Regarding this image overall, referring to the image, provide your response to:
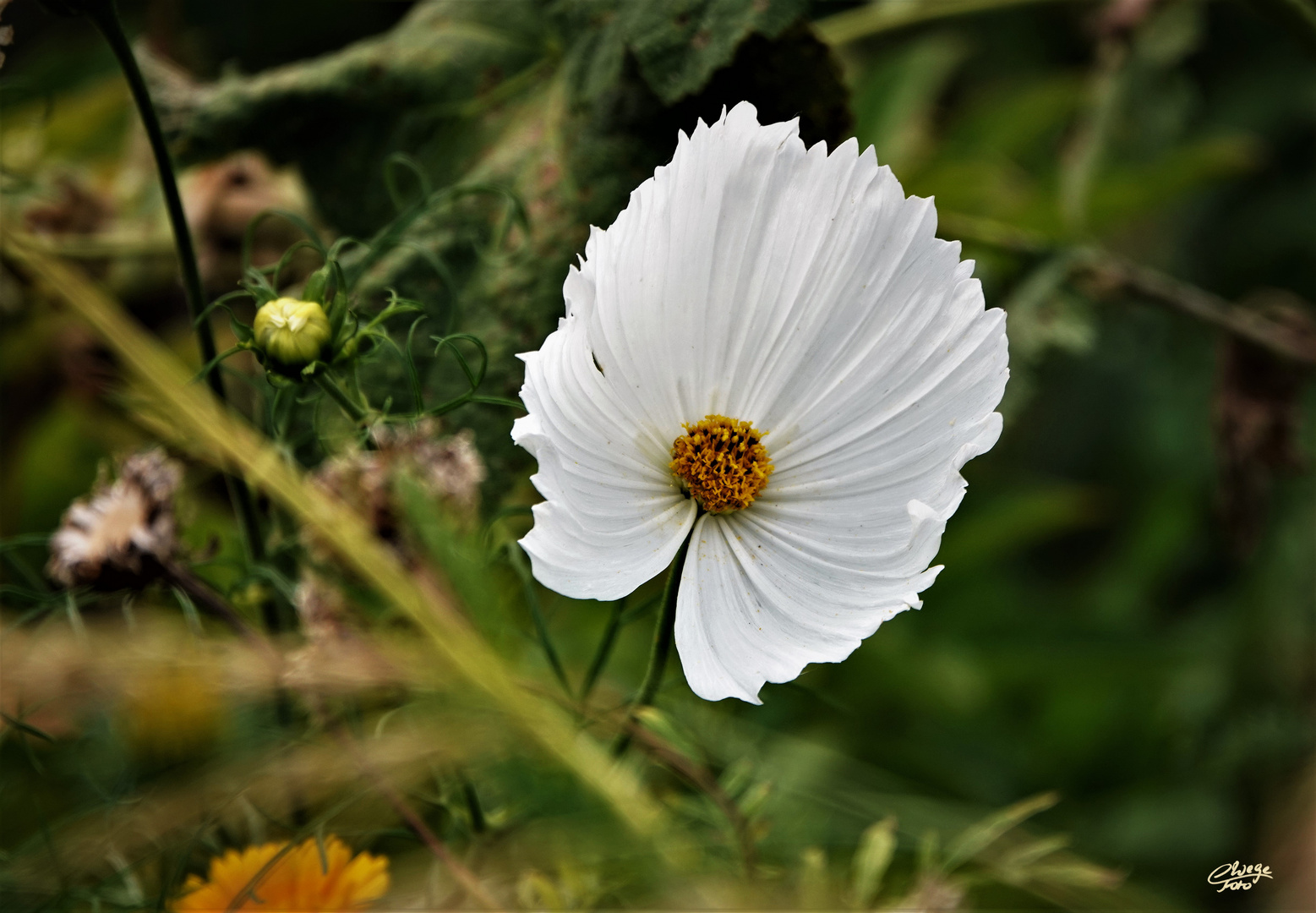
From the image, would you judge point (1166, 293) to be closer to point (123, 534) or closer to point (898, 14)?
point (898, 14)

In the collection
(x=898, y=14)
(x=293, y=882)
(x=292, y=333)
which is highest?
(x=898, y=14)

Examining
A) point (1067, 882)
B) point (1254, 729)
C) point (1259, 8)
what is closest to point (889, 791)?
point (1067, 882)

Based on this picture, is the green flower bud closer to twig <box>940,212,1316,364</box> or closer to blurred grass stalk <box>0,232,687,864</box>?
blurred grass stalk <box>0,232,687,864</box>

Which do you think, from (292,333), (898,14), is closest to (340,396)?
(292,333)

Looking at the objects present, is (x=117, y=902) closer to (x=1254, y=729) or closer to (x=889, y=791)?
(x=889, y=791)

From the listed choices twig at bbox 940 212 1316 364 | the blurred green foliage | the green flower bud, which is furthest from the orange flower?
twig at bbox 940 212 1316 364

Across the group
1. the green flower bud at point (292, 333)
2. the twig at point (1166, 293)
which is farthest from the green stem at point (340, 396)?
the twig at point (1166, 293)

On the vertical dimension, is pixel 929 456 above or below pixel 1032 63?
below
